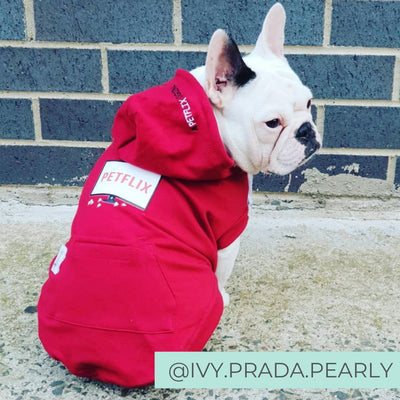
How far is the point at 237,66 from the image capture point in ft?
4.99

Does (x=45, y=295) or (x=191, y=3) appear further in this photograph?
(x=191, y=3)

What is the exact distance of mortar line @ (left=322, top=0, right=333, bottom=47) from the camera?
2537mm

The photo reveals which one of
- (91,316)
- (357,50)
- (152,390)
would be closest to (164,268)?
(91,316)

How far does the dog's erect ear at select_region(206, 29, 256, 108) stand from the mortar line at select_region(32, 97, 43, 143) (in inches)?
55.4

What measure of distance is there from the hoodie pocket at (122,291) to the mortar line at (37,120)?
4.71 feet

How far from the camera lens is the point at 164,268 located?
1446mm

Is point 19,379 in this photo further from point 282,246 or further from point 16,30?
point 16,30

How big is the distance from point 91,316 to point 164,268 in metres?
0.23

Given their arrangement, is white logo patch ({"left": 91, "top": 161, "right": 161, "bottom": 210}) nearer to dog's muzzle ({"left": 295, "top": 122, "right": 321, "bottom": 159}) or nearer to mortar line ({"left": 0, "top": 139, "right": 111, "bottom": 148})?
dog's muzzle ({"left": 295, "top": 122, "right": 321, "bottom": 159})

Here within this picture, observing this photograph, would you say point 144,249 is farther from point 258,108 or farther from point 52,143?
point 52,143

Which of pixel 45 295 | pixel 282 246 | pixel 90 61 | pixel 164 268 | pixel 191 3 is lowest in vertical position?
pixel 282 246

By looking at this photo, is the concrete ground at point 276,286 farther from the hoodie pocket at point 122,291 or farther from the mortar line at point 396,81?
the mortar line at point 396,81

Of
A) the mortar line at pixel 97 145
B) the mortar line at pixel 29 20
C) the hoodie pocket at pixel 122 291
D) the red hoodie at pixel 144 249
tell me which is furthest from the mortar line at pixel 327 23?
the hoodie pocket at pixel 122 291

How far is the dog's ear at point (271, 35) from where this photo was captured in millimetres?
1698
